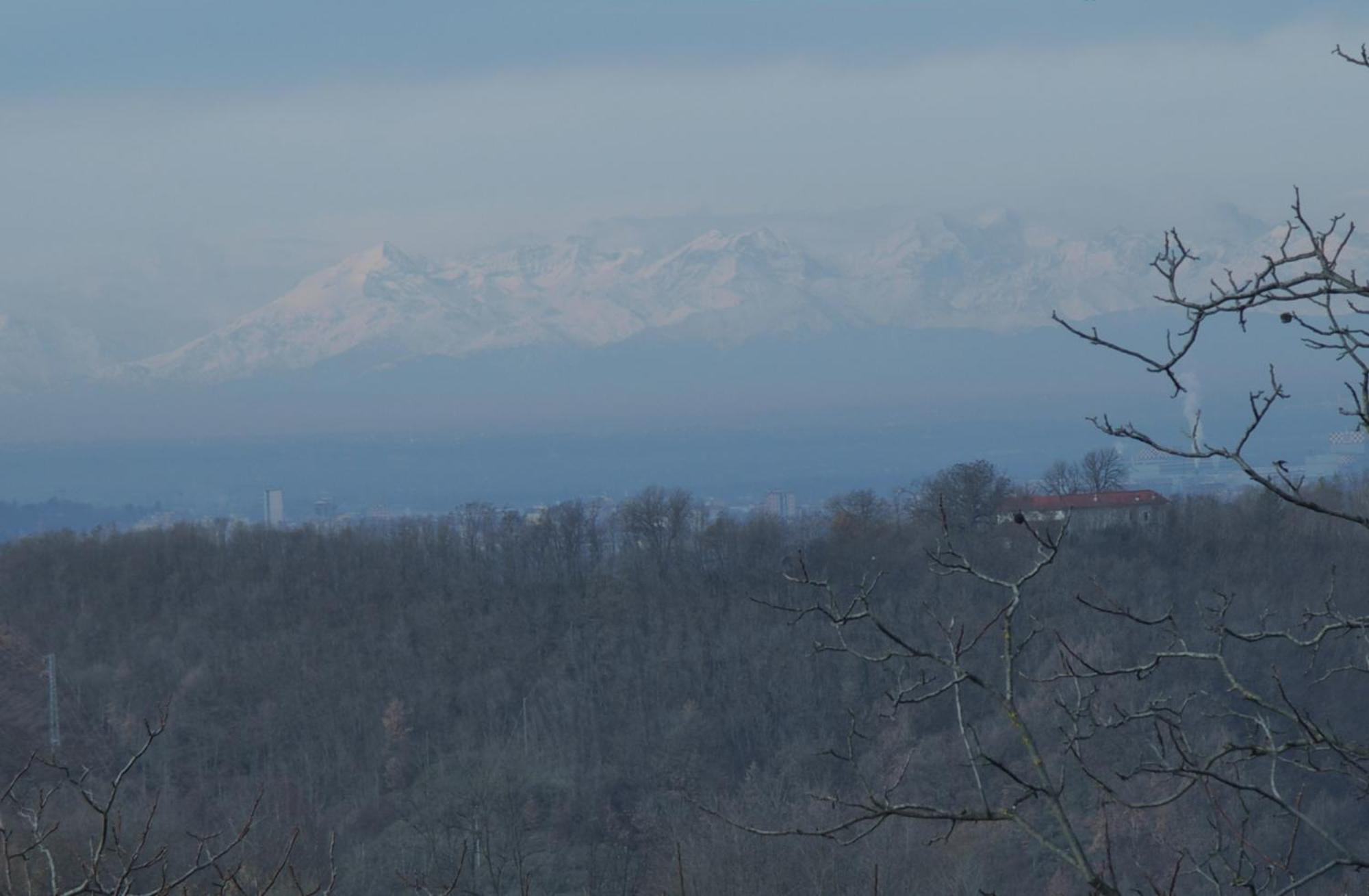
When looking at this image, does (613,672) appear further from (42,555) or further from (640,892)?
(42,555)

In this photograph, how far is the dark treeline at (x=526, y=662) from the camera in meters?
28.6

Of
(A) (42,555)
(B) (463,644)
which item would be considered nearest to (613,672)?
(B) (463,644)

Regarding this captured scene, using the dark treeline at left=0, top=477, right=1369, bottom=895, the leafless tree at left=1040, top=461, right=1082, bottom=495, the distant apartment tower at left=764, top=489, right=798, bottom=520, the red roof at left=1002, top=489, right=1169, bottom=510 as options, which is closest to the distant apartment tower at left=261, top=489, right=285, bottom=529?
the distant apartment tower at left=764, top=489, right=798, bottom=520

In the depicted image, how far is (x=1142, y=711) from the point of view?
4.29m

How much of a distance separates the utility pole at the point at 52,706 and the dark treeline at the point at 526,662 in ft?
1.20

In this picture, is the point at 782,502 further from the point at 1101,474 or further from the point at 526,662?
the point at 526,662

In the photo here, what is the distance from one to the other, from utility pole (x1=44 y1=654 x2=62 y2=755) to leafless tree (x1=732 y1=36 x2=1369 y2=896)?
1599 centimetres

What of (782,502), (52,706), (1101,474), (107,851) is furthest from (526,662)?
(782,502)

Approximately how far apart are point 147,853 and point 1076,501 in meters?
27.4

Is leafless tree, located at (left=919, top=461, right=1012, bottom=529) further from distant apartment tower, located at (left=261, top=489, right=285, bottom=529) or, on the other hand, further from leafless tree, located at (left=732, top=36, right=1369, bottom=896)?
distant apartment tower, located at (left=261, top=489, right=285, bottom=529)

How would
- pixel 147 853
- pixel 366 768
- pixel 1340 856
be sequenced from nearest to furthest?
1. pixel 1340 856
2. pixel 147 853
3. pixel 366 768

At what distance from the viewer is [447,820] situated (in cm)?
2664

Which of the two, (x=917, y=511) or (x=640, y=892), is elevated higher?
(x=917, y=511)

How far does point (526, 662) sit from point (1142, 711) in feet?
113
